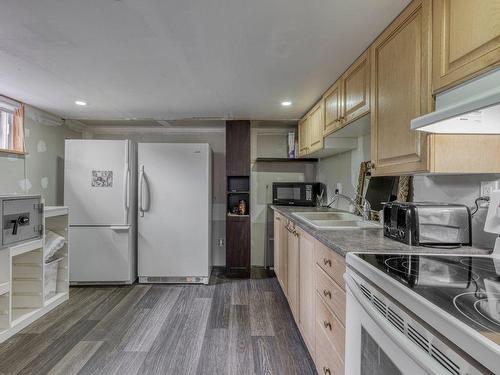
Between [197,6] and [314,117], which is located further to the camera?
[314,117]

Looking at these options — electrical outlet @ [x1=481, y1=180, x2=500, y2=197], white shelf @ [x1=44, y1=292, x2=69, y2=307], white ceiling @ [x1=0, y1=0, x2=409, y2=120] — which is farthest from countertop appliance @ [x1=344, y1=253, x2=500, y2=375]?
white shelf @ [x1=44, y1=292, x2=69, y2=307]

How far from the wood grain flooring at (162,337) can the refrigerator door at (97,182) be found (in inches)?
34.3

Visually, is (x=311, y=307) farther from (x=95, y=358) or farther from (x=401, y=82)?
(x=95, y=358)

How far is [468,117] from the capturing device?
101 centimetres

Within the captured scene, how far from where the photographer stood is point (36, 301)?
2.56 metres

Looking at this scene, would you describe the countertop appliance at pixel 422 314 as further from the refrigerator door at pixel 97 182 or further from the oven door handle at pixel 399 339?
the refrigerator door at pixel 97 182

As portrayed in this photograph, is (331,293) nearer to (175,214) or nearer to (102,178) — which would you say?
(175,214)

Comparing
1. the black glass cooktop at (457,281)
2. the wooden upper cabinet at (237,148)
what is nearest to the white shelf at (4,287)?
the wooden upper cabinet at (237,148)

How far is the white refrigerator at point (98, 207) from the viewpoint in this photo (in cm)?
328

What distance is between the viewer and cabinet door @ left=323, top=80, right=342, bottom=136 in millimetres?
2213

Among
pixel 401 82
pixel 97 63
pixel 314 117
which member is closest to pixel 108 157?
pixel 97 63

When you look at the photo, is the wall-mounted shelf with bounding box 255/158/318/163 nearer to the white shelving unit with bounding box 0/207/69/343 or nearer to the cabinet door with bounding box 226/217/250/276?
the cabinet door with bounding box 226/217/250/276

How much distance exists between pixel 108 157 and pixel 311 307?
279cm

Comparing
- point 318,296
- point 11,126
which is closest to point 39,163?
point 11,126
